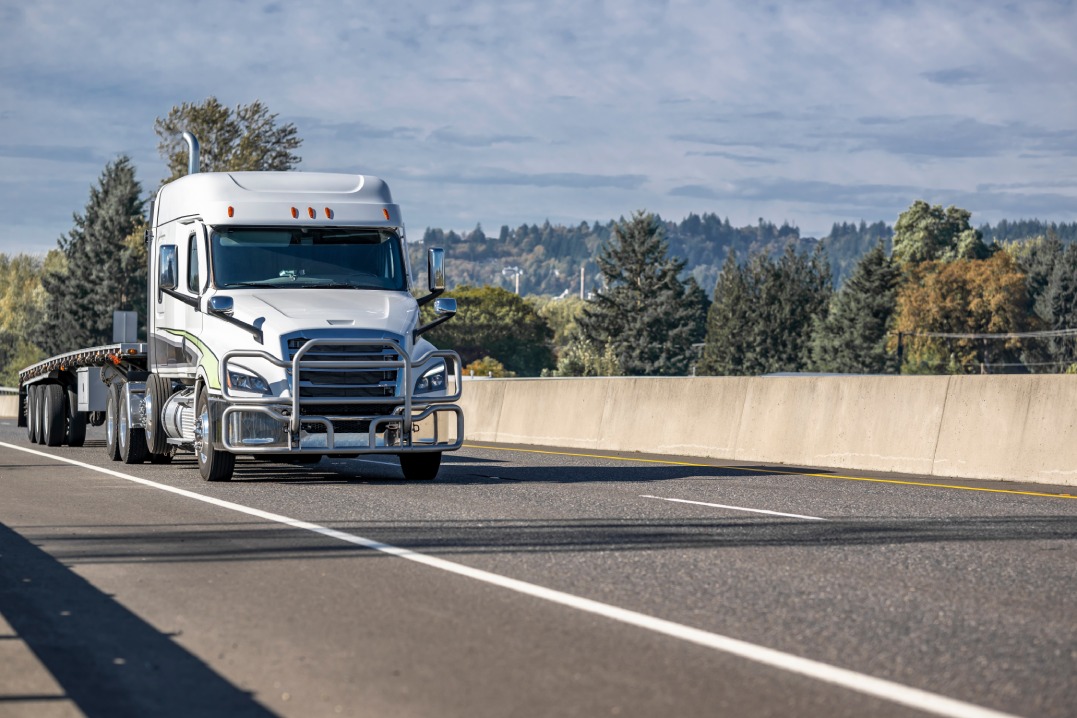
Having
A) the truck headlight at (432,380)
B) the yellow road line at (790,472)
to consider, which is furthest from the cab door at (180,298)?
the yellow road line at (790,472)

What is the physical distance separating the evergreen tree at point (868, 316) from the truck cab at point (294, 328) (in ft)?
336

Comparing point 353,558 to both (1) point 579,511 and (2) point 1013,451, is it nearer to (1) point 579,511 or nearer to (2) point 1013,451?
(1) point 579,511

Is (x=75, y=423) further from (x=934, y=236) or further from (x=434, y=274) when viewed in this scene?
(x=934, y=236)

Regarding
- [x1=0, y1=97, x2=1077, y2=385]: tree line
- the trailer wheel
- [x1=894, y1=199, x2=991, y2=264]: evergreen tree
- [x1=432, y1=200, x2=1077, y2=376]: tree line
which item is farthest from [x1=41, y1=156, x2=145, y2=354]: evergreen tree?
the trailer wheel

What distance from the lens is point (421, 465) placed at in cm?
1628

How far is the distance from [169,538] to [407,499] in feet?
10.9

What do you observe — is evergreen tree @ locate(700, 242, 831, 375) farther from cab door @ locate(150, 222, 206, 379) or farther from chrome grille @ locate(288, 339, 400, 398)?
chrome grille @ locate(288, 339, 400, 398)

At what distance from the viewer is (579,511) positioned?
12.2m

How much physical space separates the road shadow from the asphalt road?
0.06 ft

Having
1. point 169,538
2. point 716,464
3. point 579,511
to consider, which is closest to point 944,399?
point 716,464

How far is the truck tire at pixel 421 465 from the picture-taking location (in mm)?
16172

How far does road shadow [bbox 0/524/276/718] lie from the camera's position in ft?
17.8

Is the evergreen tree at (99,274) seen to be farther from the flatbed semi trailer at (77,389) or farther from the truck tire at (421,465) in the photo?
the truck tire at (421,465)

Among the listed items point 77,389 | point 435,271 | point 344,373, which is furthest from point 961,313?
point 344,373
